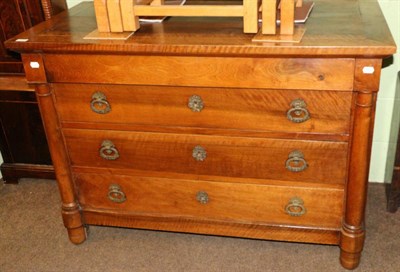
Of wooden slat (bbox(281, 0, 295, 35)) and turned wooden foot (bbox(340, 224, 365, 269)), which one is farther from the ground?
wooden slat (bbox(281, 0, 295, 35))

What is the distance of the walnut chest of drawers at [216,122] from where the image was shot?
1.58m

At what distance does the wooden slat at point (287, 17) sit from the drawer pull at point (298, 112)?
0.72ft

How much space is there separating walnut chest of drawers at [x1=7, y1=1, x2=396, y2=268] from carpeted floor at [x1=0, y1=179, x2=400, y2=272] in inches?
4.9

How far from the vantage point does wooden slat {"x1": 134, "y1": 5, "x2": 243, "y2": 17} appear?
1606 millimetres

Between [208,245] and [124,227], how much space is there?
358 millimetres

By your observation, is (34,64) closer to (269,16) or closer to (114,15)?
(114,15)

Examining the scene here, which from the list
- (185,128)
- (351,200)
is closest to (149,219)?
(185,128)

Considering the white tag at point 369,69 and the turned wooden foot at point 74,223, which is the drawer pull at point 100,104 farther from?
the white tag at point 369,69

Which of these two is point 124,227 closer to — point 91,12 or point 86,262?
point 86,262

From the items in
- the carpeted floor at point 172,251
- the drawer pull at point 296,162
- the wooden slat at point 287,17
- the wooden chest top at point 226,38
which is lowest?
the carpeted floor at point 172,251

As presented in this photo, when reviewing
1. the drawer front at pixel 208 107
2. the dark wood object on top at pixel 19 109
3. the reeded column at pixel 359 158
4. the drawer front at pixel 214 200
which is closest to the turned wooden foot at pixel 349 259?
the reeded column at pixel 359 158

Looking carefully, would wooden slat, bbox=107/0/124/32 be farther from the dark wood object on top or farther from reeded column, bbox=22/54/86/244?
the dark wood object on top

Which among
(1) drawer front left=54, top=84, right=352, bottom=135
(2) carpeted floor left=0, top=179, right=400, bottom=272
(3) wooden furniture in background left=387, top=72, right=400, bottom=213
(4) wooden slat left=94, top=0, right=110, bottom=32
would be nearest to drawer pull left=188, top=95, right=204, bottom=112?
(1) drawer front left=54, top=84, right=352, bottom=135

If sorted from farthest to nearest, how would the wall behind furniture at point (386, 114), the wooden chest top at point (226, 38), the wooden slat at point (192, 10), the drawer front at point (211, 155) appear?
the wall behind furniture at point (386, 114) → the drawer front at point (211, 155) → the wooden slat at point (192, 10) → the wooden chest top at point (226, 38)
